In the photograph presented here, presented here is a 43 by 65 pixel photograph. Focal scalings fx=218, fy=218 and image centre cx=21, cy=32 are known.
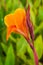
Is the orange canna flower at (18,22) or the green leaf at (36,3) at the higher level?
the green leaf at (36,3)

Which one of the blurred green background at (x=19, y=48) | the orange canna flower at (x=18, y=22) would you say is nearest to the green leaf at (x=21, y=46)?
the blurred green background at (x=19, y=48)

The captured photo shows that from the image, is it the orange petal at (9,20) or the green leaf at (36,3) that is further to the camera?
the green leaf at (36,3)

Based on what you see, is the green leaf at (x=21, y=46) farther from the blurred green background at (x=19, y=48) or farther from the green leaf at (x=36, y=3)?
the green leaf at (x=36, y=3)

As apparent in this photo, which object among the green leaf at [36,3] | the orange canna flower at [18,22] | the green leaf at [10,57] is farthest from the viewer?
the green leaf at [36,3]

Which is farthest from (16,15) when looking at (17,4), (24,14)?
(17,4)

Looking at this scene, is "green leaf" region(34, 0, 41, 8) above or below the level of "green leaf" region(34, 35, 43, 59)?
above

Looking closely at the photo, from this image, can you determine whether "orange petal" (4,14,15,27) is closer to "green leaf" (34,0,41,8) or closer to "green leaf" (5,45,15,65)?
"green leaf" (5,45,15,65)

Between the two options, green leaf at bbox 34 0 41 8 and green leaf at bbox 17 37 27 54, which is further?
green leaf at bbox 34 0 41 8

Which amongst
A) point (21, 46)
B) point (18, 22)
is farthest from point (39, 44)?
point (18, 22)

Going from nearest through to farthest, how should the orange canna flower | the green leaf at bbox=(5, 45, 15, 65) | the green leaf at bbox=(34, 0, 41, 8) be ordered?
1. the orange canna flower
2. the green leaf at bbox=(5, 45, 15, 65)
3. the green leaf at bbox=(34, 0, 41, 8)

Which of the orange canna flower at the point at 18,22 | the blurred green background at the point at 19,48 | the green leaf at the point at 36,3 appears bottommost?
the orange canna flower at the point at 18,22

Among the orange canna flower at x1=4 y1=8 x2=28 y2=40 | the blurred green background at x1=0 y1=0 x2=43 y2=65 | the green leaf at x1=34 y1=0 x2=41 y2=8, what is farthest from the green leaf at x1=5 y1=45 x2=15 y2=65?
the green leaf at x1=34 y1=0 x2=41 y2=8
